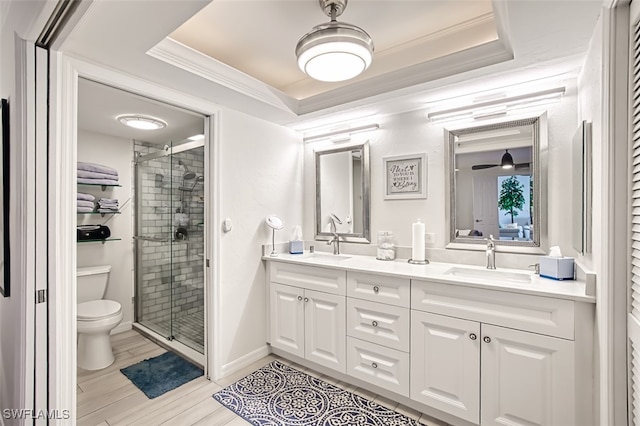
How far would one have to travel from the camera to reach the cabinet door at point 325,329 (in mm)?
2238

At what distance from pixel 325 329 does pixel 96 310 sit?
2006 millimetres

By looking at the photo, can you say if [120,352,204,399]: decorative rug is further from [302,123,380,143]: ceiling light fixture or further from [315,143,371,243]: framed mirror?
[302,123,380,143]: ceiling light fixture

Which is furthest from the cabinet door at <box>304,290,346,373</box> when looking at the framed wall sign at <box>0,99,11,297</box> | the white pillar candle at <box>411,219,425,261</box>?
the framed wall sign at <box>0,99,11,297</box>

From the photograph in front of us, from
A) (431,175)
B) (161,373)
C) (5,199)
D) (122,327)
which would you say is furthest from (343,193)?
(122,327)

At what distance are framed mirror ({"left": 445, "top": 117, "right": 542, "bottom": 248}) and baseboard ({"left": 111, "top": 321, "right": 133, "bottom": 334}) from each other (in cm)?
341

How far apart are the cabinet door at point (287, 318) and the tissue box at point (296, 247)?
366mm

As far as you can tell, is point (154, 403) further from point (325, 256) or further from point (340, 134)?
point (340, 134)

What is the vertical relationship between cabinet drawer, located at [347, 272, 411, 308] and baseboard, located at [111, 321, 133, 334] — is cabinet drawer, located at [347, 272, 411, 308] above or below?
above

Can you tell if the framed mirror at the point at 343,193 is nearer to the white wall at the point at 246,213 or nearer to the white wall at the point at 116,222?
the white wall at the point at 246,213

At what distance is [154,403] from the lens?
2061 millimetres

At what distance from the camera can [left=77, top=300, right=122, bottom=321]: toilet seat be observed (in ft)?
8.14

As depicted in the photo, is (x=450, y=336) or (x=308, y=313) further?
(x=308, y=313)

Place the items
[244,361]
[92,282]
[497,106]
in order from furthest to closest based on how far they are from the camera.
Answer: [92,282] < [244,361] < [497,106]

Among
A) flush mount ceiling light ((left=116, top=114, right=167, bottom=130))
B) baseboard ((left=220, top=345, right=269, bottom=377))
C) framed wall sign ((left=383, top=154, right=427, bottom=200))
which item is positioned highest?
flush mount ceiling light ((left=116, top=114, right=167, bottom=130))
